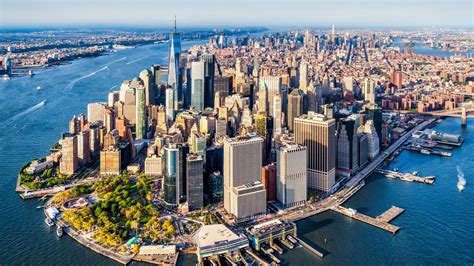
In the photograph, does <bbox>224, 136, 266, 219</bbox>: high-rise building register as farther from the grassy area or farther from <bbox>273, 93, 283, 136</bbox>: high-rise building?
<bbox>273, 93, 283, 136</bbox>: high-rise building

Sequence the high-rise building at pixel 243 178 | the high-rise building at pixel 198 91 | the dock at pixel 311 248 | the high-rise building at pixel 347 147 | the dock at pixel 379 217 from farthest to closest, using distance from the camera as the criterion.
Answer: the high-rise building at pixel 198 91, the high-rise building at pixel 347 147, the high-rise building at pixel 243 178, the dock at pixel 379 217, the dock at pixel 311 248

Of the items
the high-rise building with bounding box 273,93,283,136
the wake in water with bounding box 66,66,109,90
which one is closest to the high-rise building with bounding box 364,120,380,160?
the high-rise building with bounding box 273,93,283,136

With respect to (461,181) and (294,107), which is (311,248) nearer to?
(461,181)

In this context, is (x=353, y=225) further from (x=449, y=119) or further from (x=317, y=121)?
(x=449, y=119)

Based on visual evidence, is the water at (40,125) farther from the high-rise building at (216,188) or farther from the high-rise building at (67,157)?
the high-rise building at (216,188)

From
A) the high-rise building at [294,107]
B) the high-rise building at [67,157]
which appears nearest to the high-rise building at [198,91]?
the high-rise building at [294,107]

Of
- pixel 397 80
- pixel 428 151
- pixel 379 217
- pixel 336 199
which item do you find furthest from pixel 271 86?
pixel 397 80
